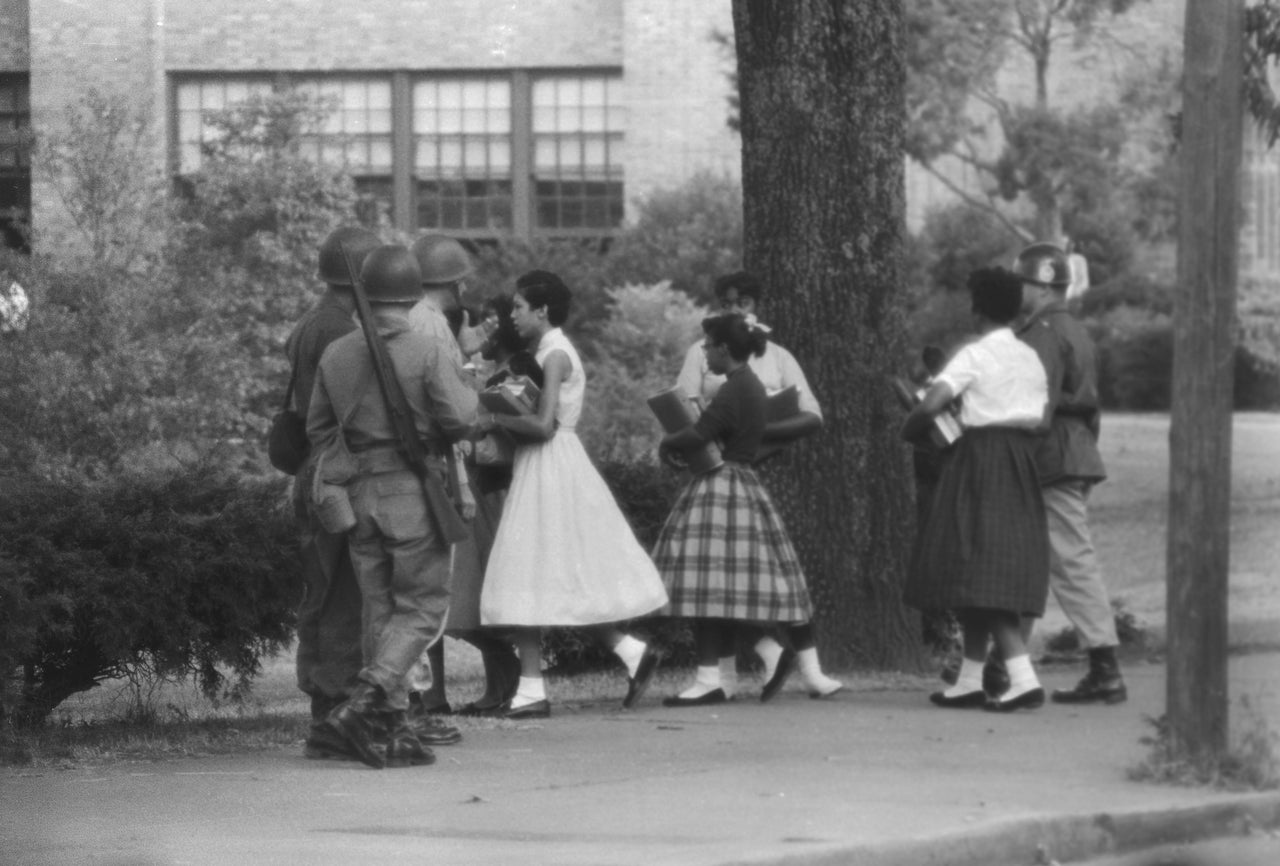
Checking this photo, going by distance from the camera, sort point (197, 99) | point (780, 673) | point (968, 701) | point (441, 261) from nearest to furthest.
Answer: point (441, 261), point (968, 701), point (780, 673), point (197, 99)

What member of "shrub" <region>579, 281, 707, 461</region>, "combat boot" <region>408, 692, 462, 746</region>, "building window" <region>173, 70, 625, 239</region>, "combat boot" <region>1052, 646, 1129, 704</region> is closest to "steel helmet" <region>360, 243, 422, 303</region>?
"combat boot" <region>408, 692, 462, 746</region>

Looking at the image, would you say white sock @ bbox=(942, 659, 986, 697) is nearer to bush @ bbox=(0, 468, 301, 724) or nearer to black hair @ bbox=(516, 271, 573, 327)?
black hair @ bbox=(516, 271, 573, 327)

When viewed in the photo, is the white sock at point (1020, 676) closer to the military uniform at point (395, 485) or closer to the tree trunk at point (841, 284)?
the tree trunk at point (841, 284)

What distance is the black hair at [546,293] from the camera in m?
9.61

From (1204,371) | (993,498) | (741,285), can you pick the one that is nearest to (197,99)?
(741,285)

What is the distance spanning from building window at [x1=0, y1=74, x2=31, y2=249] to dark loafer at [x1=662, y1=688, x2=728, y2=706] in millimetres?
9879

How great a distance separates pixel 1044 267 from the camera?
10305 mm

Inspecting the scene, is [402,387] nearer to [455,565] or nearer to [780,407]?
[455,565]

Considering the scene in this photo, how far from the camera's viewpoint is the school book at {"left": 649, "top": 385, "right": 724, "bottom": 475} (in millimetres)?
9703

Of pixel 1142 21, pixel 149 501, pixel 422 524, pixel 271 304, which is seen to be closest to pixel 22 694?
pixel 149 501

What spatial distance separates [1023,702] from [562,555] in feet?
6.72

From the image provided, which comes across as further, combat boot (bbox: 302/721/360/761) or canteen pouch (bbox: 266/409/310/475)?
canteen pouch (bbox: 266/409/310/475)

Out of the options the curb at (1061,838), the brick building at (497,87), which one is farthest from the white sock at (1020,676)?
the brick building at (497,87)

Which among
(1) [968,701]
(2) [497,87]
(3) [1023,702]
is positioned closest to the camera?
(3) [1023,702]
